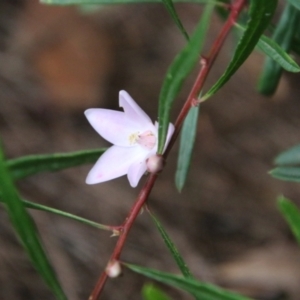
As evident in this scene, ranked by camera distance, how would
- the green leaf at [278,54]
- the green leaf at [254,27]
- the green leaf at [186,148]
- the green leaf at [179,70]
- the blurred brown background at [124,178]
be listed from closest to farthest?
the green leaf at [179,70]
the green leaf at [254,27]
the green leaf at [278,54]
the green leaf at [186,148]
the blurred brown background at [124,178]

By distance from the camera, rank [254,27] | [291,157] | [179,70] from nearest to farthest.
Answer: [179,70] → [254,27] → [291,157]

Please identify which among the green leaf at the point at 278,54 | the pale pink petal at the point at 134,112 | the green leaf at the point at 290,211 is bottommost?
the pale pink petal at the point at 134,112

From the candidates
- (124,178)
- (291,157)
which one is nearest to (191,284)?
(291,157)

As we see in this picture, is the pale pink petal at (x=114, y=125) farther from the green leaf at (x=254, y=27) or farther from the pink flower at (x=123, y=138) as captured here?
the green leaf at (x=254, y=27)

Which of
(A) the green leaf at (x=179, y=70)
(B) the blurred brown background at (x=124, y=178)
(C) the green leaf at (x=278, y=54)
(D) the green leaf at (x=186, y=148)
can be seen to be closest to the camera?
(A) the green leaf at (x=179, y=70)

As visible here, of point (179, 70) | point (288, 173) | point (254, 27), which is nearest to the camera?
point (179, 70)

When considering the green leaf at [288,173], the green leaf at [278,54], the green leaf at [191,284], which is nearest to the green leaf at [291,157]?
the green leaf at [288,173]

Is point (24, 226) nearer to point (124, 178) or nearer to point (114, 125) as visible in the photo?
point (114, 125)

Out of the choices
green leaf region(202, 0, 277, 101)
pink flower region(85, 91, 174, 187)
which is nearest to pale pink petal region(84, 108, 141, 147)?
pink flower region(85, 91, 174, 187)
